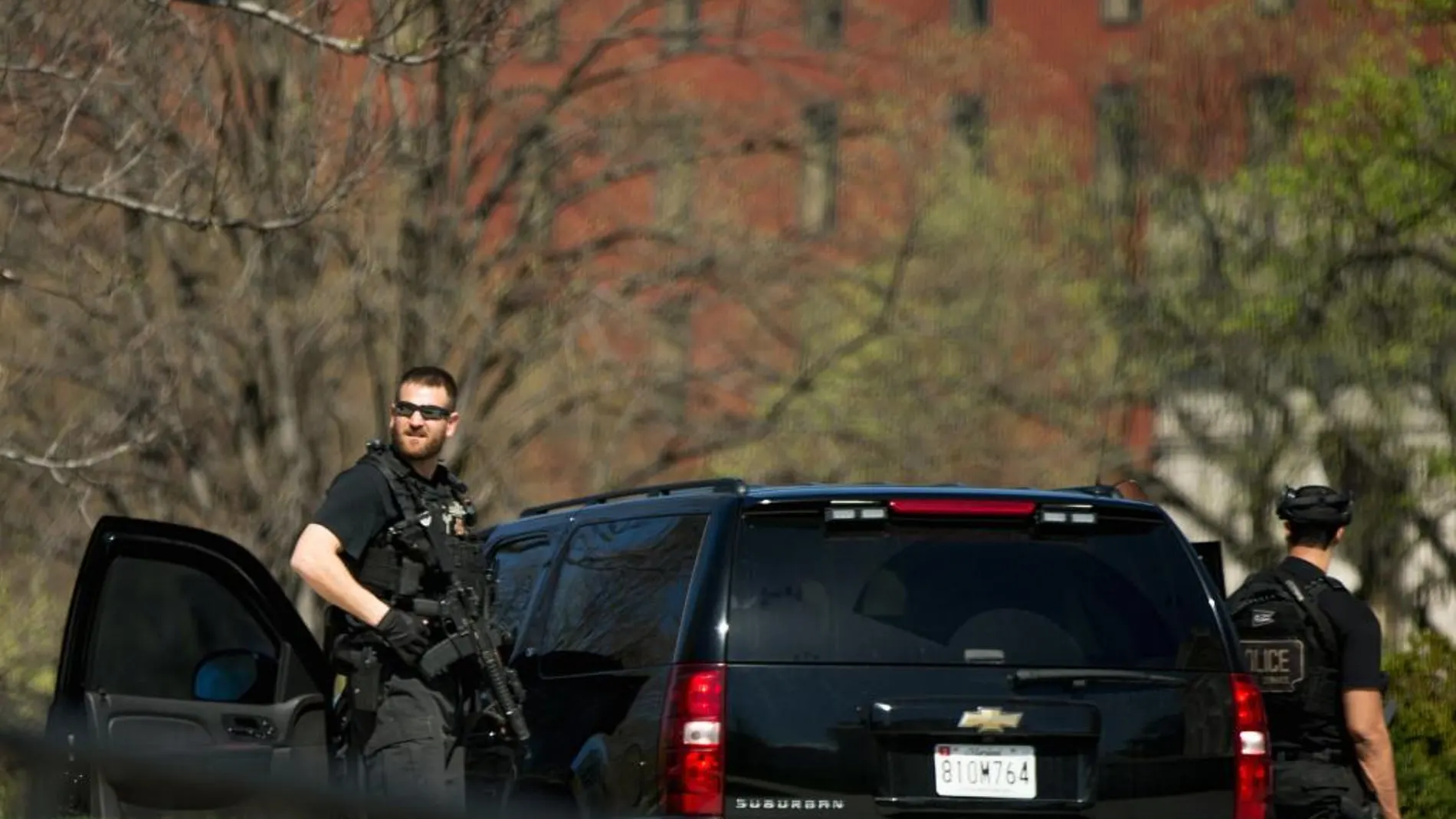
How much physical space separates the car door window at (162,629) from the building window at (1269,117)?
2488 centimetres

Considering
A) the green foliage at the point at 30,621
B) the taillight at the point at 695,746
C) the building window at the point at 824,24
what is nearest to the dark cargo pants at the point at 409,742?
the taillight at the point at 695,746

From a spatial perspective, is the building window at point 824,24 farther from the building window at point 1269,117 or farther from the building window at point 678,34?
the building window at point 1269,117

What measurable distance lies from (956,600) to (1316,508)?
6.14 ft

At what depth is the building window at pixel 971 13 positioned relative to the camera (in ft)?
117

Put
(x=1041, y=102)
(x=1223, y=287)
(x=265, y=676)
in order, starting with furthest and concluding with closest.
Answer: (x=1041, y=102) < (x=1223, y=287) < (x=265, y=676)

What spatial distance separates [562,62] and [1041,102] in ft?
40.1

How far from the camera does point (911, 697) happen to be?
6836 mm

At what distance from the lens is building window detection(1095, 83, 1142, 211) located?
33.7 m

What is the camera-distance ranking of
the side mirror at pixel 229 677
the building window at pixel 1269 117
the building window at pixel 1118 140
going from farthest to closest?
1. the building window at pixel 1118 140
2. the building window at pixel 1269 117
3. the side mirror at pixel 229 677

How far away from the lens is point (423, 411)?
7.55m

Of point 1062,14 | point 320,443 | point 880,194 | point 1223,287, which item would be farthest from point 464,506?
point 1062,14

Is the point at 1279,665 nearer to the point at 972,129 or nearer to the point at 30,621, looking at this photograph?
the point at 30,621

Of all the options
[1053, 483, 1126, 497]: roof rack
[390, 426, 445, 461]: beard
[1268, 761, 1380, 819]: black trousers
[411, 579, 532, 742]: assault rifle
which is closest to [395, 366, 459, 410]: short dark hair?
[390, 426, 445, 461]: beard

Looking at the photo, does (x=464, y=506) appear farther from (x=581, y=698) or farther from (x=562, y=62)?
(x=562, y=62)
